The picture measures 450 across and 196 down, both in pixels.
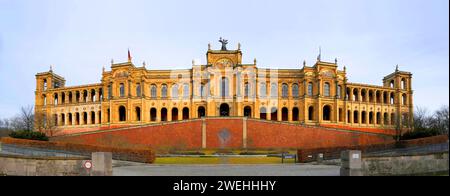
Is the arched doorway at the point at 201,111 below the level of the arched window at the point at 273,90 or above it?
below

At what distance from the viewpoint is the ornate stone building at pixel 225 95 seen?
188ft

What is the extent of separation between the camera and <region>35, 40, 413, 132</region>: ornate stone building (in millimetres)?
57219

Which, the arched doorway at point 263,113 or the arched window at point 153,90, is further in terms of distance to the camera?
the arched window at point 153,90

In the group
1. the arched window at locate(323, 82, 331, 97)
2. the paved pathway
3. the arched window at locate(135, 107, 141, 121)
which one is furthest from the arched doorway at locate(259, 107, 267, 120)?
the paved pathway

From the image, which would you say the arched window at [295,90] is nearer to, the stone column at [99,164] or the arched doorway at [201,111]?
the arched doorway at [201,111]

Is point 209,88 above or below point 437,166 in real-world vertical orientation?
above

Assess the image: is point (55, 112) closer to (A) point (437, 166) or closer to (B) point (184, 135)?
(B) point (184, 135)

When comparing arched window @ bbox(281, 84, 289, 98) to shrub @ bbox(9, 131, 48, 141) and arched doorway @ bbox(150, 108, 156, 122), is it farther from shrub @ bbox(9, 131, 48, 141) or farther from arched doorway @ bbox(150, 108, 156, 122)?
shrub @ bbox(9, 131, 48, 141)

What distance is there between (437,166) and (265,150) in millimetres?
25900

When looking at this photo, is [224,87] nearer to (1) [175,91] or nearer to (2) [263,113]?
(2) [263,113]

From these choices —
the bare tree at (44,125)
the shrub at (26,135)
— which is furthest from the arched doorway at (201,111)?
the shrub at (26,135)

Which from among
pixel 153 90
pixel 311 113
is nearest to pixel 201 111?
pixel 153 90
